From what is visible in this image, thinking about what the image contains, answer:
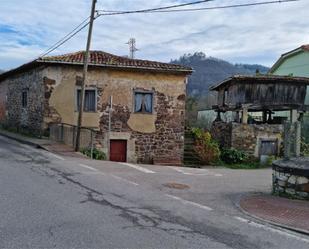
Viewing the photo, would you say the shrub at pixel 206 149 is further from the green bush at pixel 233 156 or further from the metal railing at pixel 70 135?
the metal railing at pixel 70 135

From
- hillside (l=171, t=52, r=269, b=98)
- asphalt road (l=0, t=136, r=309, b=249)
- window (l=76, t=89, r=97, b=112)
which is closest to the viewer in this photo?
asphalt road (l=0, t=136, r=309, b=249)

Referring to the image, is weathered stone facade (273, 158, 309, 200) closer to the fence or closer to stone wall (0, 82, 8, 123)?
the fence

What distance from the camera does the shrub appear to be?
23766mm

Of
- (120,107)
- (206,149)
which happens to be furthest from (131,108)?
(206,149)

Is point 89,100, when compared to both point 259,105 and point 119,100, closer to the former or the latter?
point 119,100

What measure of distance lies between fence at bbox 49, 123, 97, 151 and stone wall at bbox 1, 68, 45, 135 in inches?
61.7

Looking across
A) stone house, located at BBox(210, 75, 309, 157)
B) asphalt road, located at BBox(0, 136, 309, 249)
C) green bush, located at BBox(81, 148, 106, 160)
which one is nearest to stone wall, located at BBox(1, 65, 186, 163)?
green bush, located at BBox(81, 148, 106, 160)

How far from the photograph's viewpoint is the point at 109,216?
24.2 ft

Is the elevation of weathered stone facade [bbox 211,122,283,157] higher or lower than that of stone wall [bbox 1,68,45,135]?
lower

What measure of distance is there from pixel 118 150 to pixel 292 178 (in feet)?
42.8

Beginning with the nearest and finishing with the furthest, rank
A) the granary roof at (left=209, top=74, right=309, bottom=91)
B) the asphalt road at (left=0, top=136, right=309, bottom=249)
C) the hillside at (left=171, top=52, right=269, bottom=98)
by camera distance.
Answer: the asphalt road at (left=0, top=136, right=309, bottom=249) → the granary roof at (left=209, top=74, right=309, bottom=91) → the hillside at (left=171, top=52, right=269, bottom=98)

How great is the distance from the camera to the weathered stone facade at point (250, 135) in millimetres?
25263

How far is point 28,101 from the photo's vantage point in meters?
23.1

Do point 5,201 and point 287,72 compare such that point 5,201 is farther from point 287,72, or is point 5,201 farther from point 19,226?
point 287,72
